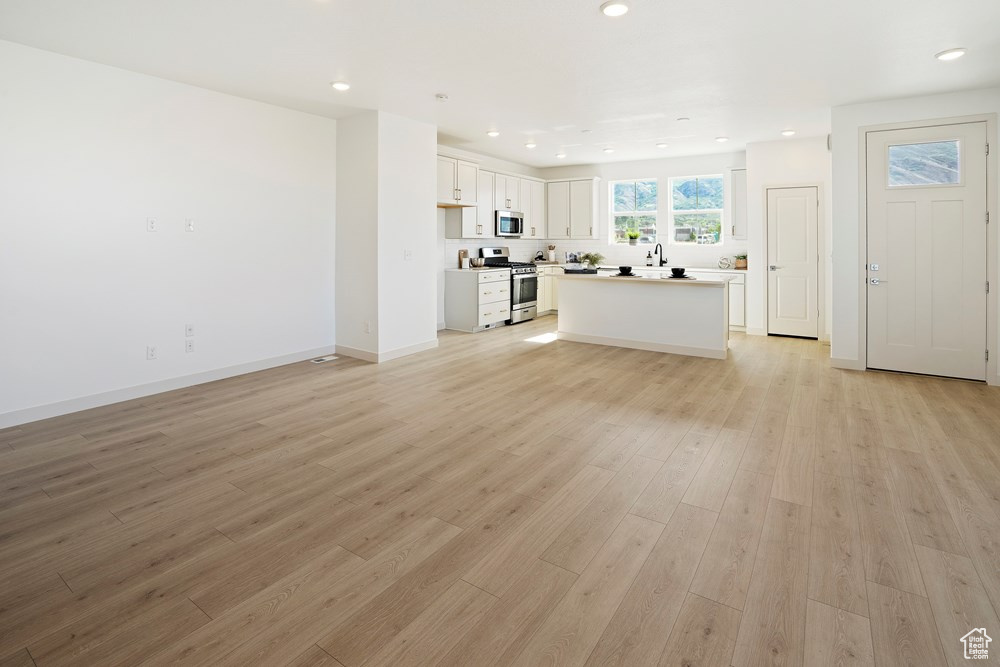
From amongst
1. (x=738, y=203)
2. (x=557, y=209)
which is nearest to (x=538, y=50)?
(x=738, y=203)

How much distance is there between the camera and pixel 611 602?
71.4 inches

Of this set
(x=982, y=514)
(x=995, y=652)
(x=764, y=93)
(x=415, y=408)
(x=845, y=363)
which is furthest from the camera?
(x=845, y=363)

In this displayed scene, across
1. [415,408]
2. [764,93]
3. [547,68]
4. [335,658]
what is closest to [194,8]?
[547,68]

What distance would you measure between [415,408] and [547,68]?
2.89 meters

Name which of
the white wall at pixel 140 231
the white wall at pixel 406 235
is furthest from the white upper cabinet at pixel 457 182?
the white wall at pixel 140 231

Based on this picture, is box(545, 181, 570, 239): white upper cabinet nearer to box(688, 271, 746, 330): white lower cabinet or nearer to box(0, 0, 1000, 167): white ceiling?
box(688, 271, 746, 330): white lower cabinet

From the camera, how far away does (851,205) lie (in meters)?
5.05

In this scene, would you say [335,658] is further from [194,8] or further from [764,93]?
[764,93]

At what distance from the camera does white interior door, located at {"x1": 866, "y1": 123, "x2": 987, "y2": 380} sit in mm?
4656

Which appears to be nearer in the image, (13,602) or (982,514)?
(13,602)

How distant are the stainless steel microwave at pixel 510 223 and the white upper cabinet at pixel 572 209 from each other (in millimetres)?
969

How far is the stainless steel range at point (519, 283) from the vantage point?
26.7ft

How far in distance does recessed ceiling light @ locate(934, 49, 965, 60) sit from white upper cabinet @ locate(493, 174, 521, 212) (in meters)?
5.42

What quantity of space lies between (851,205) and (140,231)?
6.54m
